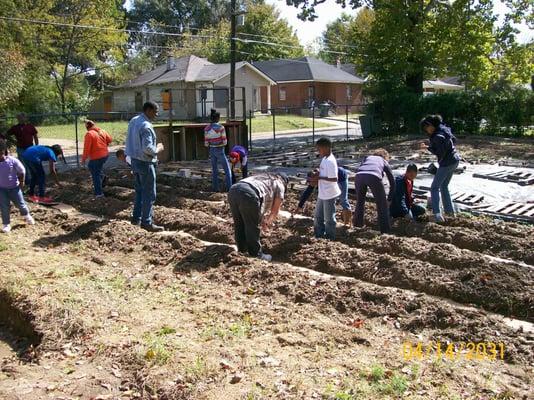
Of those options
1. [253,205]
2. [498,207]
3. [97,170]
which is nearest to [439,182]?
[498,207]

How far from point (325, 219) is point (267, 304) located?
7.71ft

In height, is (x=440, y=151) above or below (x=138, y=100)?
below

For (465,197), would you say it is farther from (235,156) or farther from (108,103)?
(108,103)

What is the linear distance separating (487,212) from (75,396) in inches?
314

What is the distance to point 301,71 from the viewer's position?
177 ft

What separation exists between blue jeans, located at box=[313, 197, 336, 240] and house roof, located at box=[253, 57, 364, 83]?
149 feet

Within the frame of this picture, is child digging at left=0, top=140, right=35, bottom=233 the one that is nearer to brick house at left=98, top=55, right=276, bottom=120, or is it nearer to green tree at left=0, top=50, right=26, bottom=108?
green tree at left=0, top=50, right=26, bottom=108

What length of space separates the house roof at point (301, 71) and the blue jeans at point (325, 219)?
45427 mm

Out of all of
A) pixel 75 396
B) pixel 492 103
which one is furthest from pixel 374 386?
pixel 492 103

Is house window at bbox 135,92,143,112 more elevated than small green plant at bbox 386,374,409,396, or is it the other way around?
house window at bbox 135,92,143,112

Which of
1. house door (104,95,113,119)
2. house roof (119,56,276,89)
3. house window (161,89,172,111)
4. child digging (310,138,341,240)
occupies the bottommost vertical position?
child digging (310,138,341,240)

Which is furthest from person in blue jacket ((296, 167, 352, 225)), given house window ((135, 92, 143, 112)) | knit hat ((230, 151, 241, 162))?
house window ((135, 92, 143, 112))

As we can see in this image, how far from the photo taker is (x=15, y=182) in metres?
9.76

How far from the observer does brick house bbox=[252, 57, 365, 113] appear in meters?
53.4
